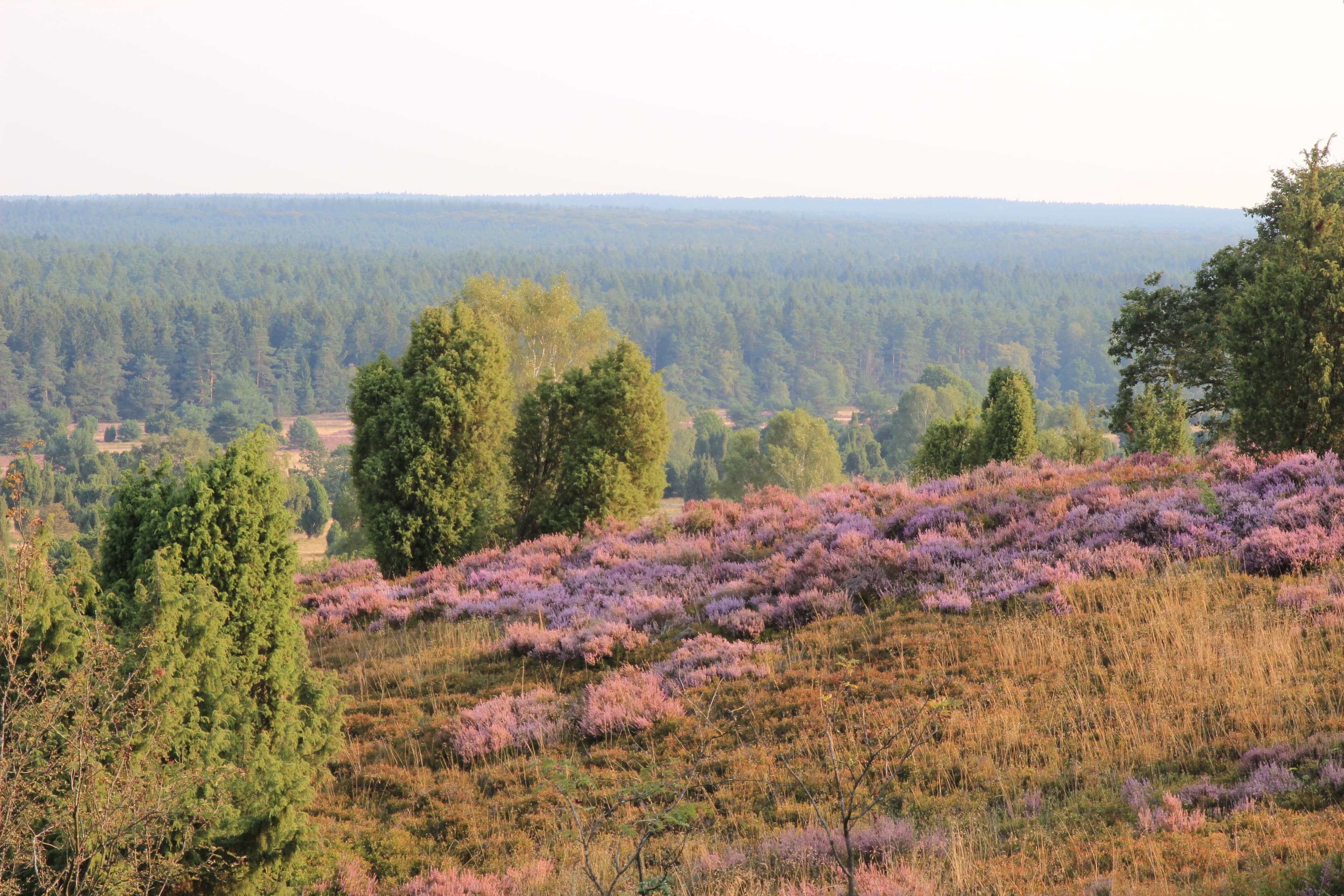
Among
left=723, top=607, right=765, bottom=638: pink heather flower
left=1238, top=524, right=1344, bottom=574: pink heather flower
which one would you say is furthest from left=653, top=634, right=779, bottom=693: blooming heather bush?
left=1238, top=524, right=1344, bottom=574: pink heather flower

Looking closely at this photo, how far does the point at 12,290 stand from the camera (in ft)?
622

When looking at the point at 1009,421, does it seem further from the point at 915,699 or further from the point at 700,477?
the point at 700,477

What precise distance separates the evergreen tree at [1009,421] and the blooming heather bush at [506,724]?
48.7 ft

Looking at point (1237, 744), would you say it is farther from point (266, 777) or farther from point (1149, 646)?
point (266, 777)

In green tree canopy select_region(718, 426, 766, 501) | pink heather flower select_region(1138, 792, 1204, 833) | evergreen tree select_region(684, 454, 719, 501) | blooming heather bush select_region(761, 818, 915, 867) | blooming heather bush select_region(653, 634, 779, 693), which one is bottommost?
evergreen tree select_region(684, 454, 719, 501)

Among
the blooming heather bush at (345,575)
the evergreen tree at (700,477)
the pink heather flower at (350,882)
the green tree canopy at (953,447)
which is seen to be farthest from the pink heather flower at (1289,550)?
the evergreen tree at (700,477)

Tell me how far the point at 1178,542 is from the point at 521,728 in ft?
24.9

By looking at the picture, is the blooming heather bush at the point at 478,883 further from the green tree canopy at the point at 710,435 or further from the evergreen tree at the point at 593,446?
the green tree canopy at the point at 710,435

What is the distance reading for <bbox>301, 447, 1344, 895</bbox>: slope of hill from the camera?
5.80 m

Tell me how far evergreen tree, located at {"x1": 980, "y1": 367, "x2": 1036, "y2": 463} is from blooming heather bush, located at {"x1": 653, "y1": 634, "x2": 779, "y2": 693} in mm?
13134

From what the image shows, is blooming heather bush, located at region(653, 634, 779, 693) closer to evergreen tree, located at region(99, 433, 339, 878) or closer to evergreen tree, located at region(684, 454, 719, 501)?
evergreen tree, located at region(99, 433, 339, 878)

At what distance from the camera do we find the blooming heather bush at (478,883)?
6281 millimetres

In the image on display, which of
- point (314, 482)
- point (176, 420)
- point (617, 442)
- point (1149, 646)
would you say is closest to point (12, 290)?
point (176, 420)

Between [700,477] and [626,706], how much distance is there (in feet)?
269
